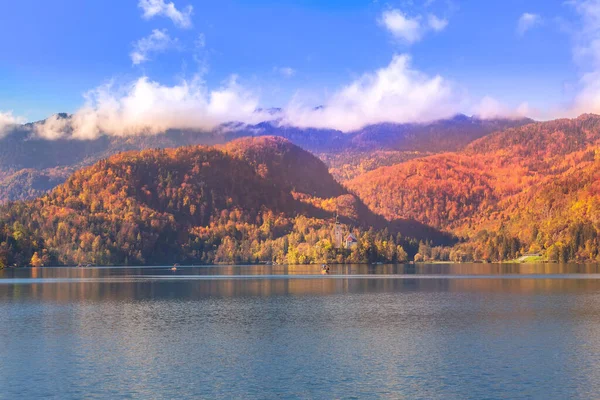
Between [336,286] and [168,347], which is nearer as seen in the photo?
[168,347]

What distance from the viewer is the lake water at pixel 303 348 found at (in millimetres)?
50469

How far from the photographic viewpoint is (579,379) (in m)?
52.1

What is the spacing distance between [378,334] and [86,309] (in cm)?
4911

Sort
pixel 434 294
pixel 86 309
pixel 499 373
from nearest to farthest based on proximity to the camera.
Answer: pixel 499 373, pixel 86 309, pixel 434 294

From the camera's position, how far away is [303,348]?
2625 inches

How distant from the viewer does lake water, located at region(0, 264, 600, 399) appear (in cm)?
5047

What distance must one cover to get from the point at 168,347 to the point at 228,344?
5820mm

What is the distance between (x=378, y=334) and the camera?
75.2m

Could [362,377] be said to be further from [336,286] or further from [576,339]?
[336,286]

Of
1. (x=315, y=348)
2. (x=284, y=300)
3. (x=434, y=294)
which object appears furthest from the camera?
(x=434, y=294)

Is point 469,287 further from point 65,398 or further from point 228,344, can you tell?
point 65,398

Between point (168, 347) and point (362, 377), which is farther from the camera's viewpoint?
point (168, 347)

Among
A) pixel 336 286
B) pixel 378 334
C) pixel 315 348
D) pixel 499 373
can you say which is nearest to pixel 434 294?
pixel 336 286

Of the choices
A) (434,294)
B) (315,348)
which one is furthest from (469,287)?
(315,348)
